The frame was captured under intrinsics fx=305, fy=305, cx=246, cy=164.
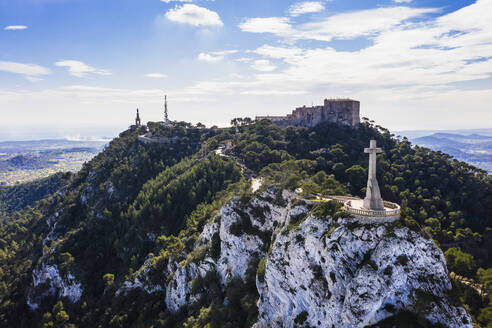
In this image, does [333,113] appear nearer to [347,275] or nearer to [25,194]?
[347,275]

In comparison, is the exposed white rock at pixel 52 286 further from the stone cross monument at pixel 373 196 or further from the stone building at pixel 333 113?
the stone building at pixel 333 113

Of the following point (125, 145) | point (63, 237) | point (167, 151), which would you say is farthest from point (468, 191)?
point (125, 145)

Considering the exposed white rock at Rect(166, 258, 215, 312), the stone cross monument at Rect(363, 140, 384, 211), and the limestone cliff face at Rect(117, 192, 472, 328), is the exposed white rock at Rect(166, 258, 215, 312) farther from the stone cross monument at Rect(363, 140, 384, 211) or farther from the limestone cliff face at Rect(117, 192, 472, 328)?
the stone cross monument at Rect(363, 140, 384, 211)

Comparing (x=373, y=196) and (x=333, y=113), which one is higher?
(x=333, y=113)

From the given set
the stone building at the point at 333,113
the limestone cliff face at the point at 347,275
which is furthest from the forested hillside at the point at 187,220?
the stone building at the point at 333,113

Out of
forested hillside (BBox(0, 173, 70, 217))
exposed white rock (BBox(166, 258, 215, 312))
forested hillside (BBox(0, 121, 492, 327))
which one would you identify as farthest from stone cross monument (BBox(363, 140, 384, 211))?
forested hillside (BBox(0, 173, 70, 217))

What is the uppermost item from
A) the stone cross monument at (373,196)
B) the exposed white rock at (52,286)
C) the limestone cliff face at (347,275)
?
the stone cross monument at (373,196)

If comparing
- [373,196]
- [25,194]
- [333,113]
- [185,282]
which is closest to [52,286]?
[185,282]
